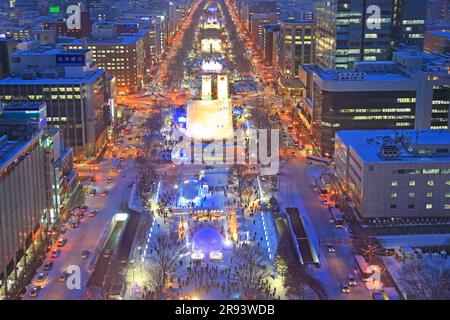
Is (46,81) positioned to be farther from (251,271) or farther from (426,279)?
(426,279)

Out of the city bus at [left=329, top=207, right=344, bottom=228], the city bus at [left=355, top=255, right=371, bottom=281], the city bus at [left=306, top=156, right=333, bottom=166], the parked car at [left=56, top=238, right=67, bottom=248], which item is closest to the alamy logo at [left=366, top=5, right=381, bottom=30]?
the city bus at [left=306, top=156, right=333, bottom=166]

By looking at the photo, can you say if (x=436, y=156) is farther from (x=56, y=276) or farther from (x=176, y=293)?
(x=56, y=276)

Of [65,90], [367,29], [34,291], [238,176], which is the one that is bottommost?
[34,291]

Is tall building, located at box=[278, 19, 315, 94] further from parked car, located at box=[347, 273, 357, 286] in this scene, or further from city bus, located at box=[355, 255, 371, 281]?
parked car, located at box=[347, 273, 357, 286]

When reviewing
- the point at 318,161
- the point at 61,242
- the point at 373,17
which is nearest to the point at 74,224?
the point at 61,242

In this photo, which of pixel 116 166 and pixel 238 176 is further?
pixel 116 166
